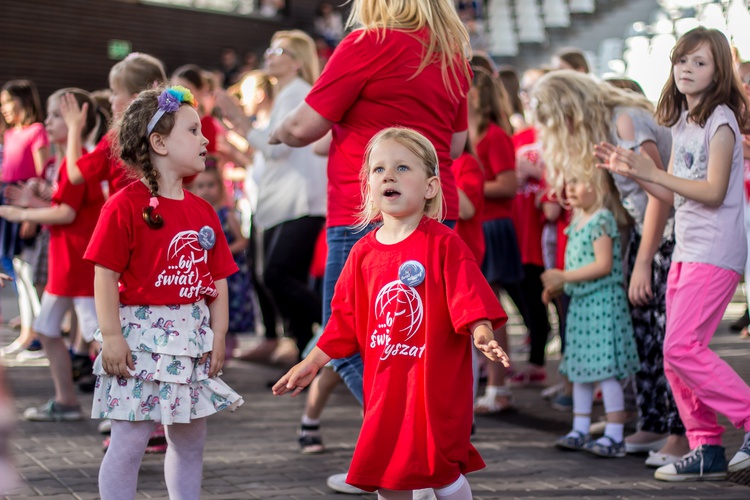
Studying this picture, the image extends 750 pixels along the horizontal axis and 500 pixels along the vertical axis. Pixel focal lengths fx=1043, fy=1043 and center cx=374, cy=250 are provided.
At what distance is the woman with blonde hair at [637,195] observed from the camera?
15.9 ft

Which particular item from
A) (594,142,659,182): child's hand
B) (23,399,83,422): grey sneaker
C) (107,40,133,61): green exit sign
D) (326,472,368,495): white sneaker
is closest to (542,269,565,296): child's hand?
(594,142,659,182): child's hand

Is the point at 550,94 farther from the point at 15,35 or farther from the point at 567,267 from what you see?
the point at 15,35

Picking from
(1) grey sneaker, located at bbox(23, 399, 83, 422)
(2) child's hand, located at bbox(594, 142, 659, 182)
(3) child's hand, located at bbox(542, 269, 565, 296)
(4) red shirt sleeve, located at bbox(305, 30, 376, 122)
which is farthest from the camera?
(1) grey sneaker, located at bbox(23, 399, 83, 422)

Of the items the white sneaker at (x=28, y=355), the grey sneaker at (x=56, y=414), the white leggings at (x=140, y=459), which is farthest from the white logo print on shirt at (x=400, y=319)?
the white sneaker at (x=28, y=355)

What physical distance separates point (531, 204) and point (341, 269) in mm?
3479

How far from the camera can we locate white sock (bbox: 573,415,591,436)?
511cm

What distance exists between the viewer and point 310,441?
16.5 ft

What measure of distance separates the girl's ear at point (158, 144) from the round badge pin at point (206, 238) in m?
0.31

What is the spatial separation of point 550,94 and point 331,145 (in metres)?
1.48

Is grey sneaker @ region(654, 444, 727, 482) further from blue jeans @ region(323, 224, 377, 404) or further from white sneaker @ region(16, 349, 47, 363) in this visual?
white sneaker @ region(16, 349, 47, 363)

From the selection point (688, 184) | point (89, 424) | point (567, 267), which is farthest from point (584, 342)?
point (89, 424)

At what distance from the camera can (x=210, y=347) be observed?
Answer: 145 inches

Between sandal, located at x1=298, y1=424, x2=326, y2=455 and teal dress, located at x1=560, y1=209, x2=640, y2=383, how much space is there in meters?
1.27

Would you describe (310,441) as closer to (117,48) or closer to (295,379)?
(295,379)
